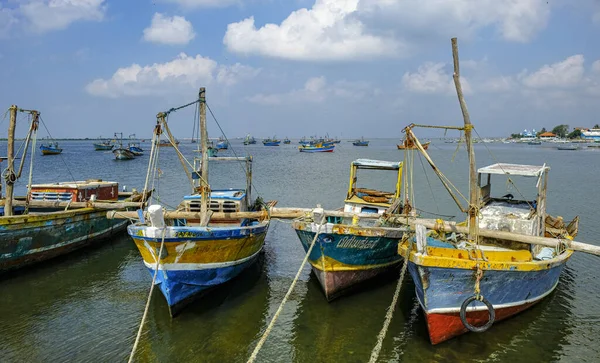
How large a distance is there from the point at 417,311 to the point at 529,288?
9.26 ft

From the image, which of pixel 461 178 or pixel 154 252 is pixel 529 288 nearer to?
pixel 154 252

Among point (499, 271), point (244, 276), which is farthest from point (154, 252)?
point (499, 271)

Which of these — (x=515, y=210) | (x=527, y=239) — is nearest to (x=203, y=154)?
(x=527, y=239)

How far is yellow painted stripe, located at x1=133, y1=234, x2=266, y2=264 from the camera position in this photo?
10.6 meters

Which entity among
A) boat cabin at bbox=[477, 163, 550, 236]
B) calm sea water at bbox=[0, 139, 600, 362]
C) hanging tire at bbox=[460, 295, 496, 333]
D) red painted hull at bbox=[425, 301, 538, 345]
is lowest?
calm sea water at bbox=[0, 139, 600, 362]

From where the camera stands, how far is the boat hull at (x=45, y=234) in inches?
525

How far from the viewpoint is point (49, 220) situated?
1457cm

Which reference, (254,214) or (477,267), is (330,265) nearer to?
(254,214)

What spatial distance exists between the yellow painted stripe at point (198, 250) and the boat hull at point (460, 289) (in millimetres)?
5130

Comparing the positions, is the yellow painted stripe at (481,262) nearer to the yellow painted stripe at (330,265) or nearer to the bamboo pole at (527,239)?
the bamboo pole at (527,239)

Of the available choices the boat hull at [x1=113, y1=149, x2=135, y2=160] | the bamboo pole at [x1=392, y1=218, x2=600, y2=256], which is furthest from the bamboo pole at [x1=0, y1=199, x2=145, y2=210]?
the boat hull at [x1=113, y1=149, x2=135, y2=160]

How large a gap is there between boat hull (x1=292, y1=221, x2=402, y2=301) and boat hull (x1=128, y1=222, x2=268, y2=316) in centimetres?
206

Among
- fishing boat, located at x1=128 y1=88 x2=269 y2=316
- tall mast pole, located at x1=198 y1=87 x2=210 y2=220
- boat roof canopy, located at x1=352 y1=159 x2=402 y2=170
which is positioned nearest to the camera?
fishing boat, located at x1=128 y1=88 x2=269 y2=316

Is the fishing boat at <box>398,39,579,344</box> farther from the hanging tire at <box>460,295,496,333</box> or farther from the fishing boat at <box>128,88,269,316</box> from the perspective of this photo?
the fishing boat at <box>128,88,269,316</box>
